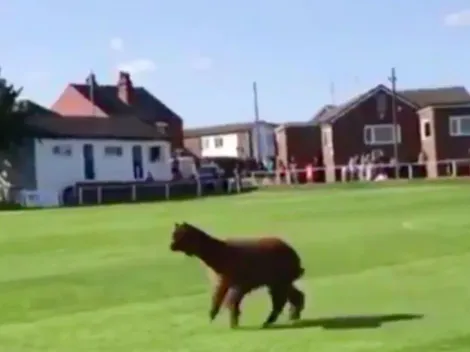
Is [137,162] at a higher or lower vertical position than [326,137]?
lower

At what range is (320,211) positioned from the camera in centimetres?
3472

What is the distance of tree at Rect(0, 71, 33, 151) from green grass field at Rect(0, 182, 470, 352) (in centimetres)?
3316

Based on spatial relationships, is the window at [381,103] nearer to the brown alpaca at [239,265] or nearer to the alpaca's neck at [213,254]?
the brown alpaca at [239,265]

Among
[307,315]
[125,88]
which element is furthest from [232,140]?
[307,315]

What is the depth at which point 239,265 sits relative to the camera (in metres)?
12.2

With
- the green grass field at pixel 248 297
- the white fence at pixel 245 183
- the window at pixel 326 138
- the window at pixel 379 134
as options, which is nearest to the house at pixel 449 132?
the window at pixel 379 134

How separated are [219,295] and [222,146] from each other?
123000 millimetres

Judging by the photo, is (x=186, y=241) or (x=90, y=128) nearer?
(x=186, y=241)

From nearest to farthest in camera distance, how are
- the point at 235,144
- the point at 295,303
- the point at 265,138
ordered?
the point at 295,303
the point at 265,138
the point at 235,144

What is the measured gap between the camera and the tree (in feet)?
207

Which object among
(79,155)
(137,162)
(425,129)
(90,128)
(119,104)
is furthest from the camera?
(119,104)

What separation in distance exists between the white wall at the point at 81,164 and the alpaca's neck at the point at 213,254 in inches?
2065

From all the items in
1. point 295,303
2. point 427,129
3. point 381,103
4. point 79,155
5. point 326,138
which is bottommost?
point 295,303

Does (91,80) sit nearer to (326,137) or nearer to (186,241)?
(326,137)
